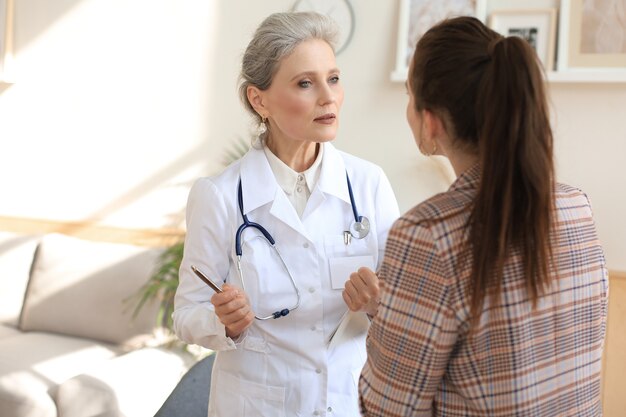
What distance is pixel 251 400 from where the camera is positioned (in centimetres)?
165

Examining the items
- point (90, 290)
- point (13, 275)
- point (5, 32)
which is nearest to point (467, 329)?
point (90, 290)

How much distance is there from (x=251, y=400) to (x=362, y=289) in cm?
36

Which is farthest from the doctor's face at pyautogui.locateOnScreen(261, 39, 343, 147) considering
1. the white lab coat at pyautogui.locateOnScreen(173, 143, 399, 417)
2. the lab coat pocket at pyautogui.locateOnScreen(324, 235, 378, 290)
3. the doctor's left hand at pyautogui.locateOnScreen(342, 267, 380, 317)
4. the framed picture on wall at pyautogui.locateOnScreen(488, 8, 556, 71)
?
the framed picture on wall at pyautogui.locateOnScreen(488, 8, 556, 71)

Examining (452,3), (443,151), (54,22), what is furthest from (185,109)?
(443,151)

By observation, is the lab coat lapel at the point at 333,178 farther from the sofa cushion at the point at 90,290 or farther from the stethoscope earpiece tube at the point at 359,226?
the sofa cushion at the point at 90,290

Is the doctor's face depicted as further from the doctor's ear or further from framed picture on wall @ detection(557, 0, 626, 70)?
framed picture on wall @ detection(557, 0, 626, 70)

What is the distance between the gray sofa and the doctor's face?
1.59m

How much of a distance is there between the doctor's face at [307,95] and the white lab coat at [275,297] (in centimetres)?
11

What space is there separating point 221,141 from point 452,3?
122 cm

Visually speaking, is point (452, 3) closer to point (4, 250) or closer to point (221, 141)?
point (221, 141)

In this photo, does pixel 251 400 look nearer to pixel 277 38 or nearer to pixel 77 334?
pixel 277 38

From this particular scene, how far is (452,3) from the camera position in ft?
10.5

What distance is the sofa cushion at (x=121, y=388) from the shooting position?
2896 millimetres

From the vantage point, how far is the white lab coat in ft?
5.42
